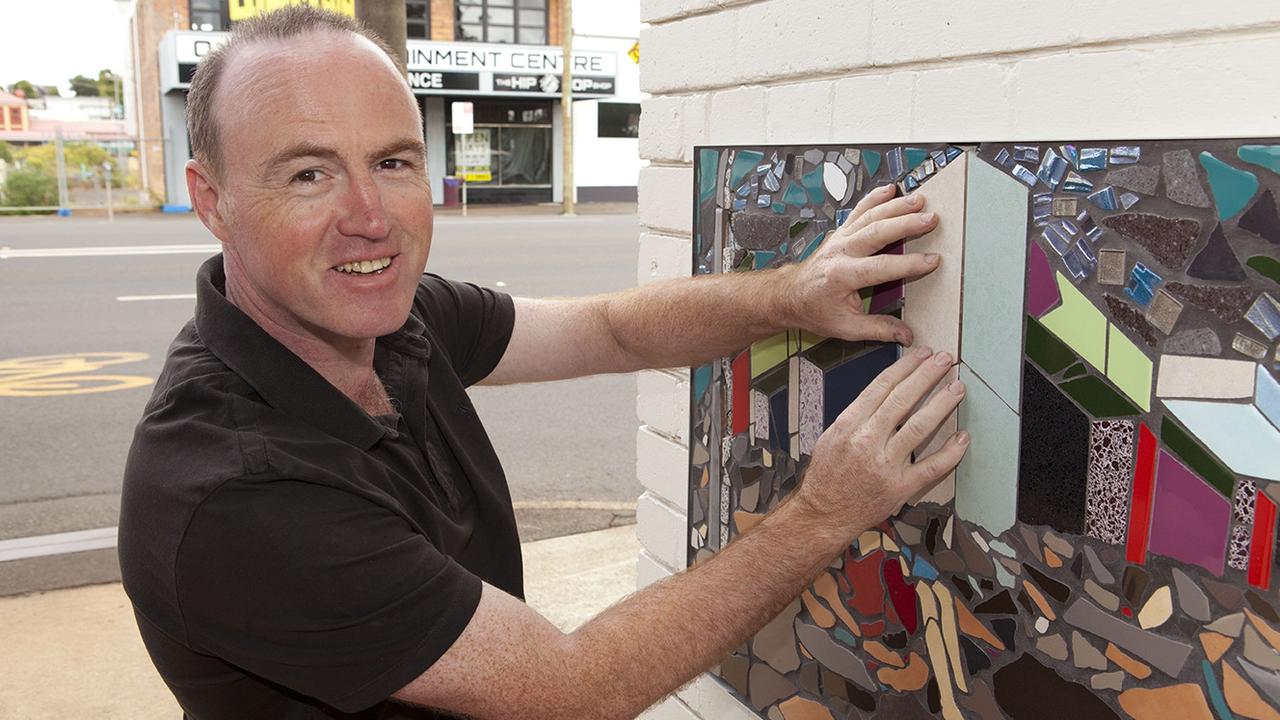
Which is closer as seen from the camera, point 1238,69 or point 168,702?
point 1238,69

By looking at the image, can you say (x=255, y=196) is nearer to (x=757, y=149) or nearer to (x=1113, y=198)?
(x=757, y=149)

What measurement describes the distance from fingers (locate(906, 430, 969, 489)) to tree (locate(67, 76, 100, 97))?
87.9m

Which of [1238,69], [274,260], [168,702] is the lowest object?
[168,702]

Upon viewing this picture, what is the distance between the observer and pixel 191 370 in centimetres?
172

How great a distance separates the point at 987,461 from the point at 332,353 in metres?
1.10

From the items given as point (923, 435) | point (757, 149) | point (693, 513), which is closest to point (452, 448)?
point (693, 513)

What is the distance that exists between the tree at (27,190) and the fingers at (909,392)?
2438cm

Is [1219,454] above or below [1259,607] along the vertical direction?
above

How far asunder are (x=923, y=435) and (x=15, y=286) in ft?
38.5

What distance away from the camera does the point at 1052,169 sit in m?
1.32

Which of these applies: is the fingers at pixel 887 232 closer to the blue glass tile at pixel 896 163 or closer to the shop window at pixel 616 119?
the blue glass tile at pixel 896 163

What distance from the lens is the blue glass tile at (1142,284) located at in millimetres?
1222

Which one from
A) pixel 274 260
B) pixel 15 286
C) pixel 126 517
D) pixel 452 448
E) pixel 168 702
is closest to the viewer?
pixel 126 517

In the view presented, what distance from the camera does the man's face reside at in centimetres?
170
